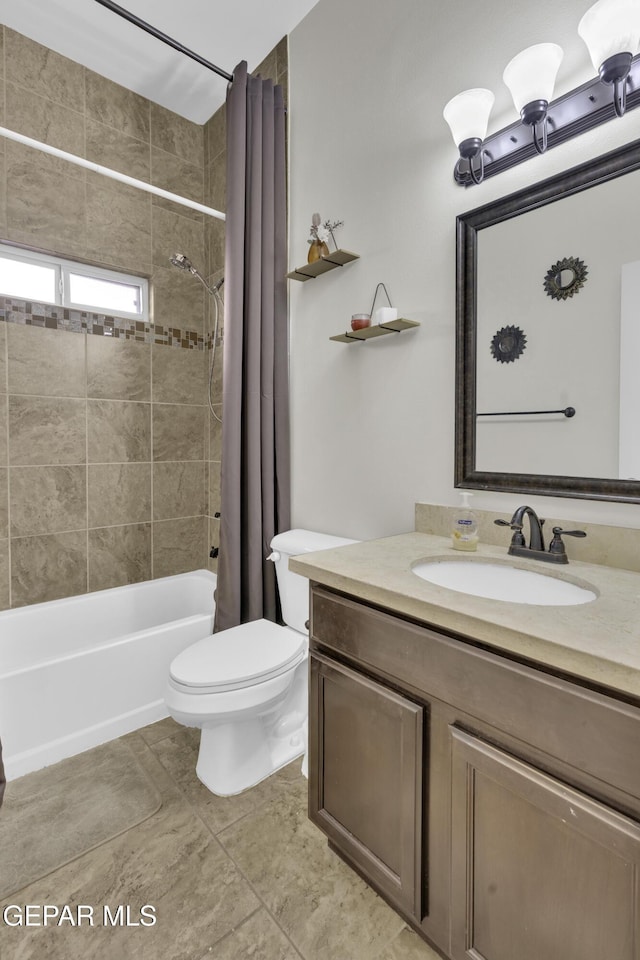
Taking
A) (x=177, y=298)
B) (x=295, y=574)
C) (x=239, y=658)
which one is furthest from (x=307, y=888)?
(x=177, y=298)

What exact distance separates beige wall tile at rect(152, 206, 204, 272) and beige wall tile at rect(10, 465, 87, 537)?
1.26 m

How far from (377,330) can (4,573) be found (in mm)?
1990

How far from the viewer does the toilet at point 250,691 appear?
143cm

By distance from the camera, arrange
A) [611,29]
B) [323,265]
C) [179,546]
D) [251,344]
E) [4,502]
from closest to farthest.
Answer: [611,29] < [323,265] < [251,344] < [4,502] < [179,546]

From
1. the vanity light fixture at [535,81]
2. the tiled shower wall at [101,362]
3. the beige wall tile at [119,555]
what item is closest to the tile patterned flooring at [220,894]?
the beige wall tile at [119,555]

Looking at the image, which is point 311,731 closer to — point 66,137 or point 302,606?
point 302,606

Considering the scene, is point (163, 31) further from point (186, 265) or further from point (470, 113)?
point (470, 113)

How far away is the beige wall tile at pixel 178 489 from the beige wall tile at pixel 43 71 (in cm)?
182

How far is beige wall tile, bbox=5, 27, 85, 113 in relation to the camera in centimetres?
205

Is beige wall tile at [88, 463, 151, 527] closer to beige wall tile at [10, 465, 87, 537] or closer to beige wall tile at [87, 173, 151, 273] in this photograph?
beige wall tile at [10, 465, 87, 537]

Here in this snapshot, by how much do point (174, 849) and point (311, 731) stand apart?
574mm

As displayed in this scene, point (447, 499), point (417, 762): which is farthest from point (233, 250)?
point (417, 762)

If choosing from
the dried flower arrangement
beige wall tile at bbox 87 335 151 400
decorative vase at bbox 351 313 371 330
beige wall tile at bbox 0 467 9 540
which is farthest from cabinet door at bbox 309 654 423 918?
beige wall tile at bbox 87 335 151 400

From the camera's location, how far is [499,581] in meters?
1.20
